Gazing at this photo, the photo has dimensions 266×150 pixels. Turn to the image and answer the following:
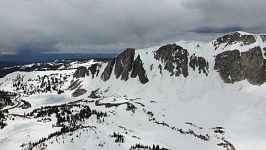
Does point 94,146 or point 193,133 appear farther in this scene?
point 193,133

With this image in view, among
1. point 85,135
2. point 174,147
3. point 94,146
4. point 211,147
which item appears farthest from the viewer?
point 211,147

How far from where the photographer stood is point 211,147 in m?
139

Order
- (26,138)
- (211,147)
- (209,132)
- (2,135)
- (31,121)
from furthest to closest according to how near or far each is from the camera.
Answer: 1. (31,121)
2. (209,132)
3. (2,135)
4. (26,138)
5. (211,147)

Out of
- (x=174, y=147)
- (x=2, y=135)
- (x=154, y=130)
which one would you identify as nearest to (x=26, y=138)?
(x=2, y=135)

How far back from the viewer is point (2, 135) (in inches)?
6339

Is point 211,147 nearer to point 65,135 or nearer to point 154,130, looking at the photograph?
point 154,130

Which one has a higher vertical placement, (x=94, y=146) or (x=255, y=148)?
(x=94, y=146)

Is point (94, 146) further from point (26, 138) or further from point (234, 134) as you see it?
point (234, 134)

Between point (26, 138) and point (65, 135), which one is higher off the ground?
point (65, 135)

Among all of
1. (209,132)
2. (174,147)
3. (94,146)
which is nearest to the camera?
(94,146)

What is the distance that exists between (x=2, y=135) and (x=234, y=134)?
398 feet

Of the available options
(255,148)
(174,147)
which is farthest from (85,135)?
(255,148)

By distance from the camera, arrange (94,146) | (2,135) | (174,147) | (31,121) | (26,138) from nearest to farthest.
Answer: (94,146) < (174,147) < (26,138) < (2,135) < (31,121)

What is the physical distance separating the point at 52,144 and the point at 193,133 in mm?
80655
